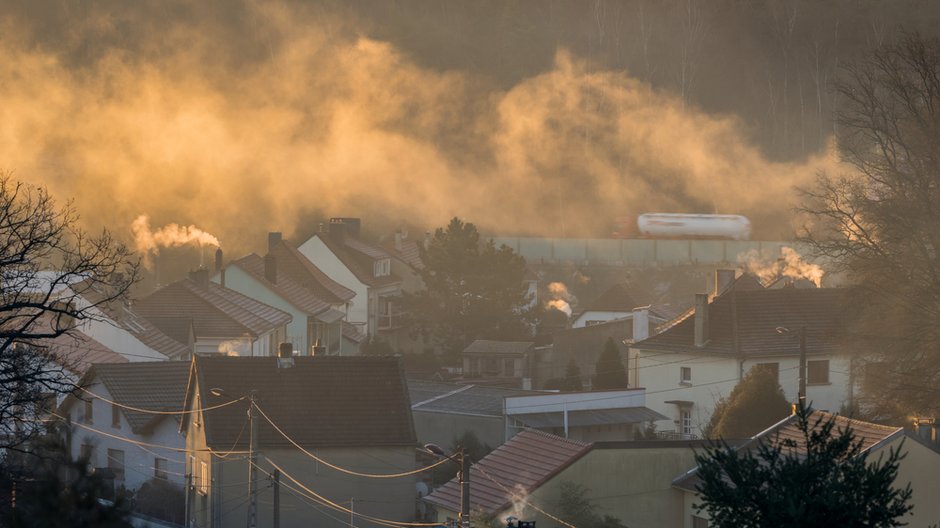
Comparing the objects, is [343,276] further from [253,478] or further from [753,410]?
[253,478]

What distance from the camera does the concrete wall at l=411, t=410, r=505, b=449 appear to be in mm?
42094

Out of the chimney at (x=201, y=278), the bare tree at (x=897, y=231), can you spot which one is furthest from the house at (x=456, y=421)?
the chimney at (x=201, y=278)

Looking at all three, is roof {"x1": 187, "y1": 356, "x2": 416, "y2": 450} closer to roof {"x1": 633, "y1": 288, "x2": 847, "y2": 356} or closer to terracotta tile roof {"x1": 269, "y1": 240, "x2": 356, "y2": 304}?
roof {"x1": 633, "y1": 288, "x2": 847, "y2": 356}

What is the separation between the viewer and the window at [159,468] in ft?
127

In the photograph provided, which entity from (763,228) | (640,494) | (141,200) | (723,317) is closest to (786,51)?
(763,228)

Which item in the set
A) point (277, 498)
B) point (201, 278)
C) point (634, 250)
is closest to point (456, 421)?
point (277, 498)

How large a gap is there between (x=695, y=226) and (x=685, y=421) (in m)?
67.9

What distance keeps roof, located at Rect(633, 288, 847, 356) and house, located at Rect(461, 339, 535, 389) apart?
819cm

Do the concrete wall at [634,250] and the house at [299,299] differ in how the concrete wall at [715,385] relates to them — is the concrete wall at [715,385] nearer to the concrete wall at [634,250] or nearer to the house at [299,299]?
the house at [299,299]

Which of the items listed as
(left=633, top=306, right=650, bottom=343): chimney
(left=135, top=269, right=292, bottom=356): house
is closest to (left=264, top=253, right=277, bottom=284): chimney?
(left=135, top=269, right=292, bottom=356): house

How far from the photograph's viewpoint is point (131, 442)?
132 feet

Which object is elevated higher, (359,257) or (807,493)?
(359,257)

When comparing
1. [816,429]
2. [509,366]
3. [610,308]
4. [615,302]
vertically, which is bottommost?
[509,366]

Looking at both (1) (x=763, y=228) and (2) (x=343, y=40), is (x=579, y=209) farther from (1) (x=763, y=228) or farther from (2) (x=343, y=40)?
(2) (x=343, y=40)
